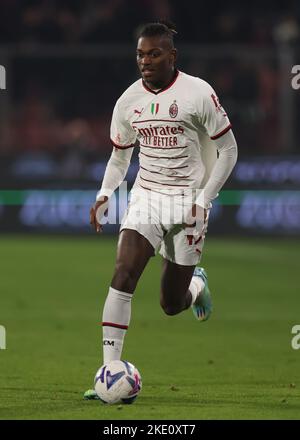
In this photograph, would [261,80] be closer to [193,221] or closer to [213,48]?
[213,48]

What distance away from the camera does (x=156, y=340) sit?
10555 mm

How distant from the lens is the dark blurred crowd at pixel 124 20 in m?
21.6

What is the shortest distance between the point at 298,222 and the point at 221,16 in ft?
15.9

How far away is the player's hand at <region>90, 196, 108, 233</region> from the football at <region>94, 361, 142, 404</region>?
103 centimetres

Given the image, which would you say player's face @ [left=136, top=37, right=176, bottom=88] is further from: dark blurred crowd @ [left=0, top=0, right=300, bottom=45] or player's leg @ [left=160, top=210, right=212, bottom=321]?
dark blurred crowd @ [left=0, top=0, right=300, bottom=45]

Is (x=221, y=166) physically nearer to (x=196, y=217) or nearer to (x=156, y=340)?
(x=196, y=217)

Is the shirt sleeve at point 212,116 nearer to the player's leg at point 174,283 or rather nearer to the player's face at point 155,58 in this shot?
the player's face at point 155,58

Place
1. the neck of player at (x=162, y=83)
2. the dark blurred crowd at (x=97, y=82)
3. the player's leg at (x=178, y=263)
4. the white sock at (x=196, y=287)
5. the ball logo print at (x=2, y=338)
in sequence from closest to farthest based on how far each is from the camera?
the neck of player at (x=162, y=83) → the player's leg at (x=178, y=263) → the white sock at (x=196, y=287) → the ball logo print at (x=2, y=338) → the dark blurred crowd at (x=97, y=82)

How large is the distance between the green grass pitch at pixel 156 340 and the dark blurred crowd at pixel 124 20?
4.95 metres

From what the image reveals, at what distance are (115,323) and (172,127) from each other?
1408 mm

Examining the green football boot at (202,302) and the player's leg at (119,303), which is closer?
the player's leg at (119,303)

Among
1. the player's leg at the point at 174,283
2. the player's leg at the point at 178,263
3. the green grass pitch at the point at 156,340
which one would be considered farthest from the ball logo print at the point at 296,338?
the player's leg at the point at 174,283

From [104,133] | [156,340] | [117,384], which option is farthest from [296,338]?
[104,133]

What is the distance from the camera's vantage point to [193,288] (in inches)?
349
